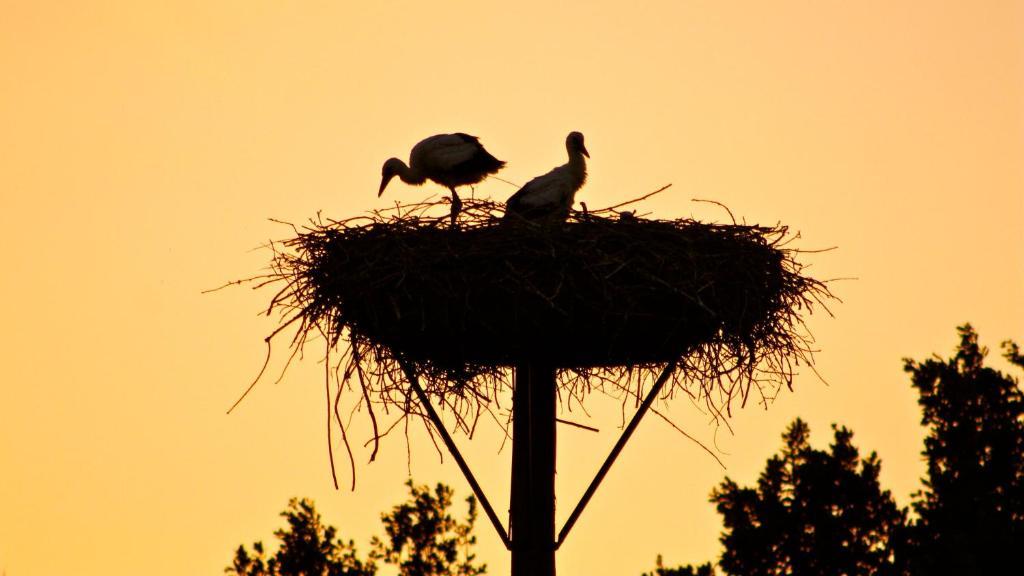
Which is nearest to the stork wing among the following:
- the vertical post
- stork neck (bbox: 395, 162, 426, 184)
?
stork neck (bbox: 395, 162, 426, 184)

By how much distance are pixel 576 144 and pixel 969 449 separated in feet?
22.2

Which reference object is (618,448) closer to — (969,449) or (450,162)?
(450,162)

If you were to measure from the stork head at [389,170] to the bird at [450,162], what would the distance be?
0.19 feet

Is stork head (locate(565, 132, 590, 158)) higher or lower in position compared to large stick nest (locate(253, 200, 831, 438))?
higher

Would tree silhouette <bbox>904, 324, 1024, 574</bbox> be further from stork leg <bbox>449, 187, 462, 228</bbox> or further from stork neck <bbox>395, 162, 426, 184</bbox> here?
stork leg <bbox>449, 187, 462, 228</bbox>

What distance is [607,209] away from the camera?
8891mm

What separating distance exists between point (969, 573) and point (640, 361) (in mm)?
5319

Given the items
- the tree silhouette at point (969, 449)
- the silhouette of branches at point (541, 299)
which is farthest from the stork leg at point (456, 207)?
the tree silhouette at point (969, 449)

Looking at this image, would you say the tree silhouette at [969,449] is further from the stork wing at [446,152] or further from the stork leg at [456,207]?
the stork leg at [456,207]

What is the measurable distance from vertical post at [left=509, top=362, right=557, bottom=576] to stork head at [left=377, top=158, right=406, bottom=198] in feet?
12.1

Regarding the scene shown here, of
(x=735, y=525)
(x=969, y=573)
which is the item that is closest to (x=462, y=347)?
(x=969, y=573)

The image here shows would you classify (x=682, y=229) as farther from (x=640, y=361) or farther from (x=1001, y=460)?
(x=1001, y=460)

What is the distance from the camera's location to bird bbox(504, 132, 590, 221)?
32.3 ft

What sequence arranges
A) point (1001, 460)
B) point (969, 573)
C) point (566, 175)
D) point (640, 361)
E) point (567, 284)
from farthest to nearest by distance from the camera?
point (1001, 460) < point (969, 573) < point (566, 175) < point (640, 361) < point (567, 284)
